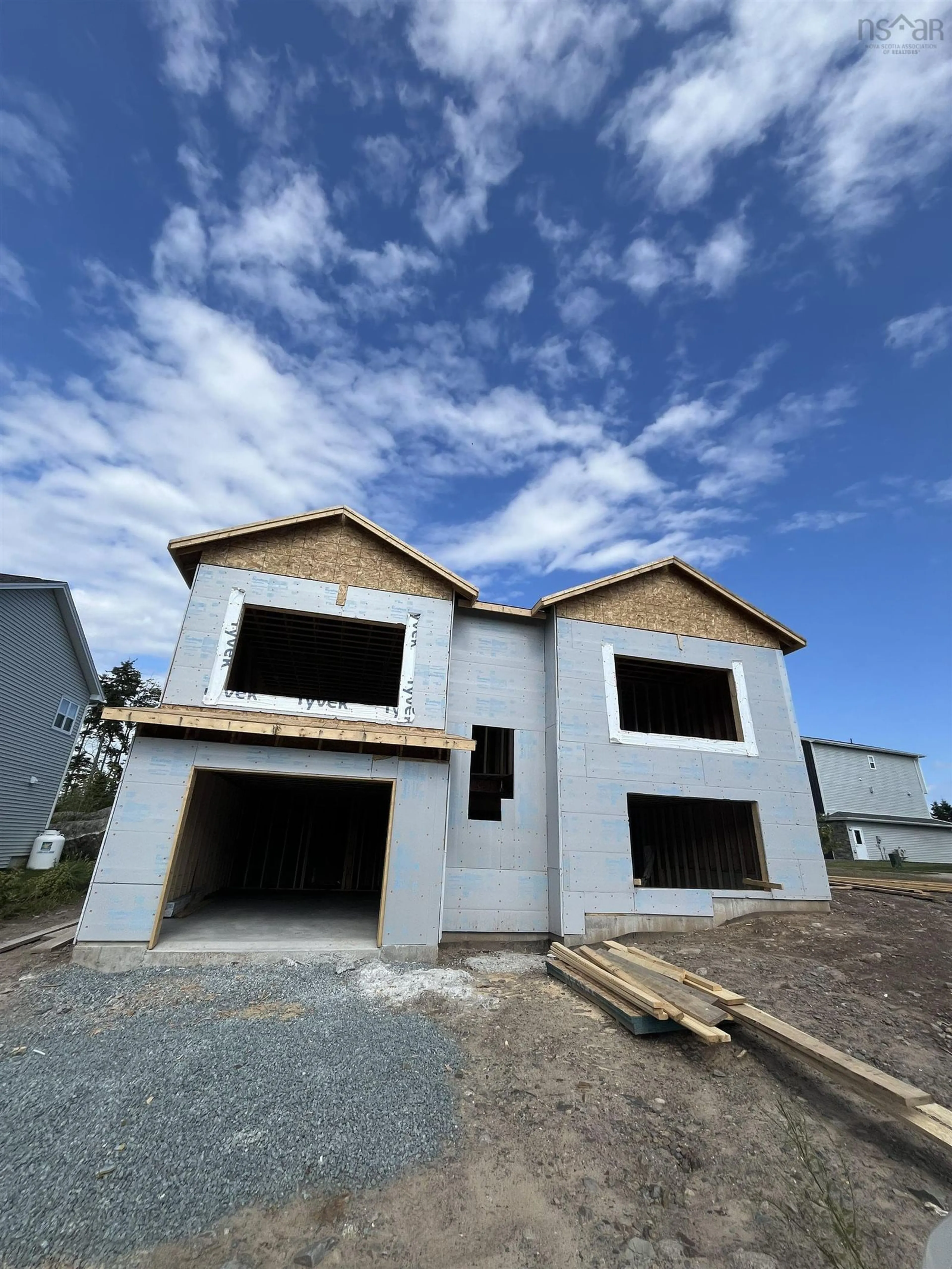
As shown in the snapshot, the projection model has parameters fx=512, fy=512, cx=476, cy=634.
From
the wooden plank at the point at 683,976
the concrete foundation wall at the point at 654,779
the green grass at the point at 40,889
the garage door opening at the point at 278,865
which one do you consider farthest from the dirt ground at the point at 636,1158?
the green grass at the point at 40,889

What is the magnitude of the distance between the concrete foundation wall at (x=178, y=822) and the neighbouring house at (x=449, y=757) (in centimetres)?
3

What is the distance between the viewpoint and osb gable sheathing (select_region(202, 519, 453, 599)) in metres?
10.9

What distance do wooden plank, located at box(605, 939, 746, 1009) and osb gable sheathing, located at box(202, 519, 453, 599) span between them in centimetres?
767

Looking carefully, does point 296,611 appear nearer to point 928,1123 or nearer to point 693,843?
point 928,1123

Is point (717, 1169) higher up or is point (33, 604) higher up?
point (33, 604)

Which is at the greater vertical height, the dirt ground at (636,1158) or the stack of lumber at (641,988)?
the stack of lumber at (641,988)

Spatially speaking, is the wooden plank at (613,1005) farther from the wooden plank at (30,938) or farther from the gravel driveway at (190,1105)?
the wooden plank at (30,938)

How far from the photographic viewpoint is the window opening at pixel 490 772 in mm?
11305

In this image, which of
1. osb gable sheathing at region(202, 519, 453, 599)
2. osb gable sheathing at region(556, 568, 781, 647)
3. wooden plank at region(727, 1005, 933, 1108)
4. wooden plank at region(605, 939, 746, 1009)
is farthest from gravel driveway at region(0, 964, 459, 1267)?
osb gable sheathing at region(556, 568, 781, 647)

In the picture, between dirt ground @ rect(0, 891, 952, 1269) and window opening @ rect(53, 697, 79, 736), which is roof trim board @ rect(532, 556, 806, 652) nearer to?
dirt ground @ rect(0, 891, 952, 1269)

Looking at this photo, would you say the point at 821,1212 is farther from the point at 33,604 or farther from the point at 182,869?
the point at 33,604

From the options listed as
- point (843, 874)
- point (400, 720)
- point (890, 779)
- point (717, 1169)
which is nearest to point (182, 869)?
point (400, 720)

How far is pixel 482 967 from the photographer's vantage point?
29.3ft

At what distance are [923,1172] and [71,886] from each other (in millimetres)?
18529
